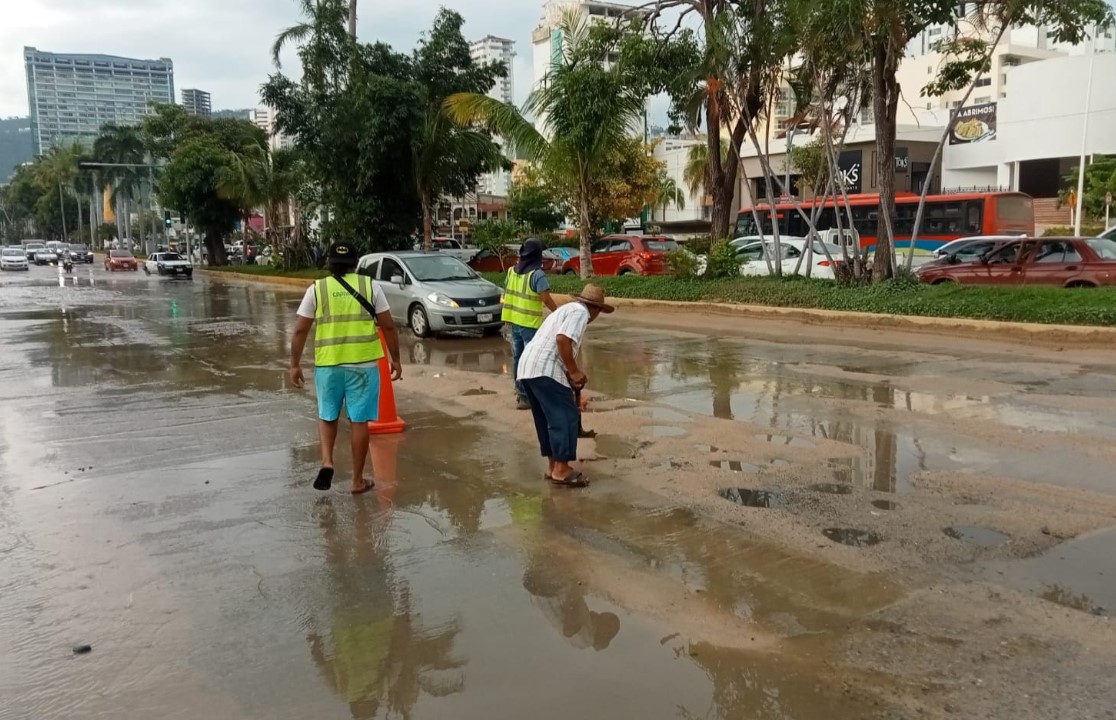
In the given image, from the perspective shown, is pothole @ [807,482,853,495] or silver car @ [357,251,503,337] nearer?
pothole @ [807,482,853,495]

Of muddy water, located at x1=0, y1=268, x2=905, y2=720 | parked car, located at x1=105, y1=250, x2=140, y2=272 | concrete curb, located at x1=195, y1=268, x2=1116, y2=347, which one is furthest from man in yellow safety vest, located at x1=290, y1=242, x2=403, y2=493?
parked car, located at x1=105, y1=250, x2=140, y2=272

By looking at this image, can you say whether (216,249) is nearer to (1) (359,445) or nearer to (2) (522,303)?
(2) (522,303)

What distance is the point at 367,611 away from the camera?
4.41 m

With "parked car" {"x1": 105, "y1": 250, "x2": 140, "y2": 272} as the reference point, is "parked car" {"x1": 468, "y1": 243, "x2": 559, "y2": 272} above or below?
above

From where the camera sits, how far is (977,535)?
5219mm

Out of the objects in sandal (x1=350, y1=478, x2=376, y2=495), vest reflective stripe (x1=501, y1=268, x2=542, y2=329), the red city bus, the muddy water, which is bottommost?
the muddy water

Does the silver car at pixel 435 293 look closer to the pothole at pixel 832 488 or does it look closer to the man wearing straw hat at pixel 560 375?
the man wearing straw hat at pixel 560 375

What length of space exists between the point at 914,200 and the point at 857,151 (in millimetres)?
21079

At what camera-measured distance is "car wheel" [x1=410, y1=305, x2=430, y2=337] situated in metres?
15.8

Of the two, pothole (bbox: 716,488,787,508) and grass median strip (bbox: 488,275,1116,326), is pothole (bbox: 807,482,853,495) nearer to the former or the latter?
pothole (bbox: 716,488,787,508)

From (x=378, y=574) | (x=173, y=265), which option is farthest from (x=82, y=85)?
(x=378, y=574)

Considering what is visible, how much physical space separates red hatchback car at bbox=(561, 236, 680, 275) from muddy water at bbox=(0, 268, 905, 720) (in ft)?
59.5

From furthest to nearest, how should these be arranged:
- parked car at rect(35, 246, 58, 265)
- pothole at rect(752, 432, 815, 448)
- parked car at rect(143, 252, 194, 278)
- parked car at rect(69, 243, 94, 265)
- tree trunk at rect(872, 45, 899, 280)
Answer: parked car at rect(69, 243, 94, 265), parked car at rect(35, 246, 58, 265), parked car at rect(143, 252, 194, 278), tree trunk at rect(872, 45, 899, 280), pothole at rect(752, 432, 815, 448)

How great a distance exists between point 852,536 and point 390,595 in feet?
8.63
